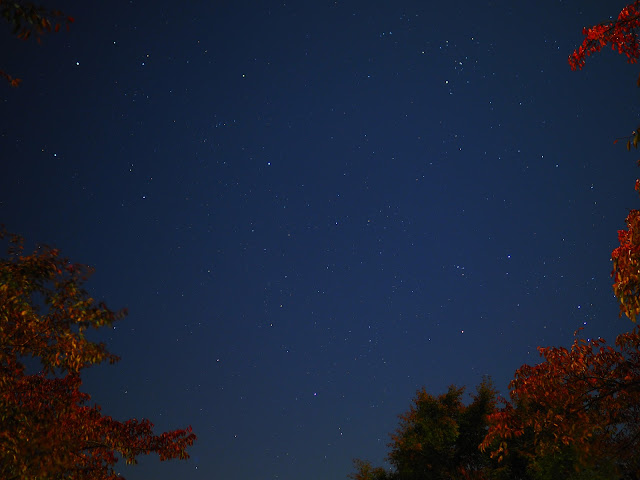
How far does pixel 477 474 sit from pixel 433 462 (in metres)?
3.26

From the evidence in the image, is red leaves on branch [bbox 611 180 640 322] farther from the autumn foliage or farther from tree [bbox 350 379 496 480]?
tree [bbox 350 379 496 480]

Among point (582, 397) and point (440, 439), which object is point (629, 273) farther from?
point (440, 439)

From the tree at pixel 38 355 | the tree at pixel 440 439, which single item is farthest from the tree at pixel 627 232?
the tree at pixel 440 439

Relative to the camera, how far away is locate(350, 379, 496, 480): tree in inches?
1273

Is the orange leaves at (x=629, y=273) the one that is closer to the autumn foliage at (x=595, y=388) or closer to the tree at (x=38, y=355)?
the autumn foliage at (x=595, y=388)

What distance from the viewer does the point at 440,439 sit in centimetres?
3228

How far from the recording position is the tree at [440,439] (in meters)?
32.3

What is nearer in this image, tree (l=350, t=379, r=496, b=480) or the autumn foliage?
the autumn foliage

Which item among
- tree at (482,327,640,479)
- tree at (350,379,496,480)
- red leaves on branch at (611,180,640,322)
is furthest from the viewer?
tree at (350,379,496,480)

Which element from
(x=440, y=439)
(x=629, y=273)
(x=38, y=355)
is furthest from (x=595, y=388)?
(x=440, y=439)

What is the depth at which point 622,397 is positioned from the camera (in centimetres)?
999

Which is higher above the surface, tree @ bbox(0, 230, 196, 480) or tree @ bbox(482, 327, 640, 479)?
tree @ bbox(0, 230, 196, 480)

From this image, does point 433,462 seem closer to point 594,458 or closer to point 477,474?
point 477,474

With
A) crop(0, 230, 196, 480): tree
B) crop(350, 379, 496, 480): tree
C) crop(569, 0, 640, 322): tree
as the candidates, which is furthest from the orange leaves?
crop(350, 379, 496, 480): tree
